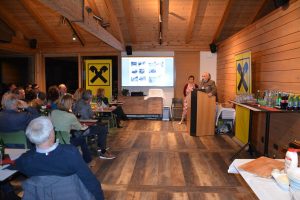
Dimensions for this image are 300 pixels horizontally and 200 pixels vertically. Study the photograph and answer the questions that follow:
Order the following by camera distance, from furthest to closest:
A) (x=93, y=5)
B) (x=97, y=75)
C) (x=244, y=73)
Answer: (x=97, y=75) → (x=93, y=5) → (x=244, y=73)

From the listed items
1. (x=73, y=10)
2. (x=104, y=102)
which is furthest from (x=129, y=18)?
(x=73, y=10)

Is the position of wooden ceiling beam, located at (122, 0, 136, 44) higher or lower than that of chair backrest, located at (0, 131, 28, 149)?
higher

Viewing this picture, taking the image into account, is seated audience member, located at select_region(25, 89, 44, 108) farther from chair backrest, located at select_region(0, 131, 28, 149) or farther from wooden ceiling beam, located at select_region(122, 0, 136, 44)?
wooden ceiling beam, located at select_region(122, 0, 136, 44)

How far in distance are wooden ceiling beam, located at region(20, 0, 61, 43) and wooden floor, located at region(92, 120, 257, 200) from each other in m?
4.21

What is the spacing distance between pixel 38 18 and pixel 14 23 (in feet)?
2.89

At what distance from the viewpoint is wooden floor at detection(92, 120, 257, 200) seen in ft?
11.5

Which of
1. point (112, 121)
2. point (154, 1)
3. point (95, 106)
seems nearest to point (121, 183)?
point (95, 106)

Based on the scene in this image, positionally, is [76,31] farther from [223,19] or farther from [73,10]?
Answer: [73,10]

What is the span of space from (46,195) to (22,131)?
67.2 inches

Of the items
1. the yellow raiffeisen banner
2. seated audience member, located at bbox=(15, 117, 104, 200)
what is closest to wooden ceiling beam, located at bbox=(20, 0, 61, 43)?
the yellow raiffeisen banner

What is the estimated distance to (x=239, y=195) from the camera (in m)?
3.46

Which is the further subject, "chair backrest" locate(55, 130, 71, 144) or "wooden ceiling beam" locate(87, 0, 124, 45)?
"wooden ceiling beam" locate(87, 0, 124, 45)

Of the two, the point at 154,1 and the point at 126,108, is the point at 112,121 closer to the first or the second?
the point at 126,108

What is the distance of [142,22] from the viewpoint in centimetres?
830
